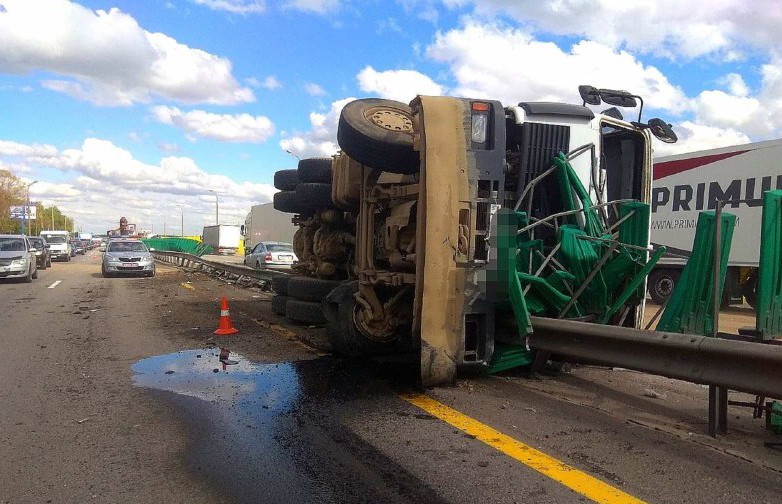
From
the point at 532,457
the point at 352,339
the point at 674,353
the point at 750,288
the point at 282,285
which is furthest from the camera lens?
the point at 750,288

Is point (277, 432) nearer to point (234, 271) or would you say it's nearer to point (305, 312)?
point (305, 312)

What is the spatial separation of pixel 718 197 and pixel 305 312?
10552mm

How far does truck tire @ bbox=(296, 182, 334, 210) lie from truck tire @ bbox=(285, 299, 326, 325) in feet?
4.83

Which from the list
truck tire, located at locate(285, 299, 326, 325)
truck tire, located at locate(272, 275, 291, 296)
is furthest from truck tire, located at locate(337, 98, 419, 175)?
truck tire, located at locate(272, 275, 291, 296)

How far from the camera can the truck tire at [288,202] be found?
9.39m

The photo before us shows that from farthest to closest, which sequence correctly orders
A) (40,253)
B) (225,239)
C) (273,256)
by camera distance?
(225,239) → (40,253) → (273,256)

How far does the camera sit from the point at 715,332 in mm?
4234

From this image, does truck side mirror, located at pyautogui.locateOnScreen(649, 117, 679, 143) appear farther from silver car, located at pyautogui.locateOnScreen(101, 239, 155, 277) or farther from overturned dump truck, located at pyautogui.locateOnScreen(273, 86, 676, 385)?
silver car, located at pyautogui.locateOnScreen(101, 239, 155, 277)

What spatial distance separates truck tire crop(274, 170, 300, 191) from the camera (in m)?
10.4

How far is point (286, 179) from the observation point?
1046 centimetres

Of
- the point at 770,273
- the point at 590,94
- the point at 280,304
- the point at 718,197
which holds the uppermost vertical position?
the point at 590,94

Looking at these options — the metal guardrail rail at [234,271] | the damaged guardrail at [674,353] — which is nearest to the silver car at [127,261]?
the metal guardrail rail at [234,271]

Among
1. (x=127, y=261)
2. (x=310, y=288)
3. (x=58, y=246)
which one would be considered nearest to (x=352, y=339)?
(x=310, y=288)

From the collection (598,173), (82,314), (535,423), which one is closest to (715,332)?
(535,423)
